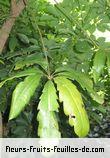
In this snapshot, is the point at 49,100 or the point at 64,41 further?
the point at 64,41

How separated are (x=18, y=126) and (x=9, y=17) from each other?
791 millimetres

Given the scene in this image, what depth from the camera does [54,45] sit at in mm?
1444

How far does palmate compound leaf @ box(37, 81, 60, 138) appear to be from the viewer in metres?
0.70

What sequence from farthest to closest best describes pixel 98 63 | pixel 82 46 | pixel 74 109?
pixel 82 46
pixel 98 63
pixel 74 109

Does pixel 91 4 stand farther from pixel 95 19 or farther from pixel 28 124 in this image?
pixel 28 124

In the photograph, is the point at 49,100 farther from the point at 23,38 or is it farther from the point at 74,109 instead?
the point at 23,38

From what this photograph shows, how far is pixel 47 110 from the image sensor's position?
703 mm

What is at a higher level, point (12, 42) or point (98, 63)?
point (12, 42)

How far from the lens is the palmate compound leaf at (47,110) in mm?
701

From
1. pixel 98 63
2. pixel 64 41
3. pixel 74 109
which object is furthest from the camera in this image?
pixel 64 41

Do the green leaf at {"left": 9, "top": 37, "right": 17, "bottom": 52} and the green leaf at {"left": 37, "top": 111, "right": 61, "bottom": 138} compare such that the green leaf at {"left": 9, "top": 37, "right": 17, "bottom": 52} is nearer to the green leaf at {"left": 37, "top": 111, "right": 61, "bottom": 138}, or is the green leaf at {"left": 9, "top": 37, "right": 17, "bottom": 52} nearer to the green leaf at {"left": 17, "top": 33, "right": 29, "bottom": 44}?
the green leaf at {"left": 17, "top": 33, "right": 29, "bottom": 44}

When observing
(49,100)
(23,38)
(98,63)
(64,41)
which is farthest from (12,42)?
(49,100)

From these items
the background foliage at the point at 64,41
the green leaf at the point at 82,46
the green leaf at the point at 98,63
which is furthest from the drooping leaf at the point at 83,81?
the green leaf at the point at 82,46

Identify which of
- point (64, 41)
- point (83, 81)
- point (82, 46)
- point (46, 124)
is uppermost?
point (64, 41)
